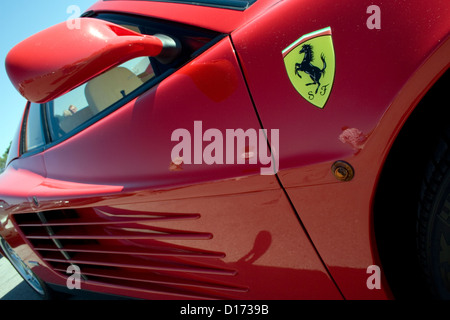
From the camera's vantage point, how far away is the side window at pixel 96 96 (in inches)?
47.8

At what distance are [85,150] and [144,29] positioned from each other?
49 centimetres

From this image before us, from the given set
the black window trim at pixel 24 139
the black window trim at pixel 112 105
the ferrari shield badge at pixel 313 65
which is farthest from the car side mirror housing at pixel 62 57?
the black window trim at pixel 24 139

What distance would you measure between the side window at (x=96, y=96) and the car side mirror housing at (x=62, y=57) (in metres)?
0.27

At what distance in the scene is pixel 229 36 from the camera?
3.01 feet

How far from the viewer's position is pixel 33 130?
6.15 ft

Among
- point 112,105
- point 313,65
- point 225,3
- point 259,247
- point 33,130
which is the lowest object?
point 259,247

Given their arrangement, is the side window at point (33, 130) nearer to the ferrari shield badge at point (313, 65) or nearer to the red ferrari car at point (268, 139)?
the red ferrari car at point (268, 139)

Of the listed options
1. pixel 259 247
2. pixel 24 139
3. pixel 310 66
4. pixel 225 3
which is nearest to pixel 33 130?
pixel 24 139

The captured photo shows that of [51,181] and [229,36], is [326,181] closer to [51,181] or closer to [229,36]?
[229,36]

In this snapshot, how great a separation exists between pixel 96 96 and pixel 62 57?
62 cm

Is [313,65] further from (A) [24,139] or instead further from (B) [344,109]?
(A) [24,139]

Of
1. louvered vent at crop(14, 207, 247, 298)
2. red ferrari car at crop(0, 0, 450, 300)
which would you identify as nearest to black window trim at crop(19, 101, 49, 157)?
louvered vent at crop(14, 207, 247, 298)
